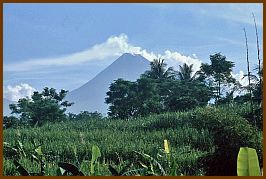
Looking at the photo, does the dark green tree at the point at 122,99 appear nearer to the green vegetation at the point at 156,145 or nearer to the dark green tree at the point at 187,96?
the dark green tree at the point at 187,96

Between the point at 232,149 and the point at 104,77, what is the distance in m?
61.2

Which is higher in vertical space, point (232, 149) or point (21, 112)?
point (21, 112)

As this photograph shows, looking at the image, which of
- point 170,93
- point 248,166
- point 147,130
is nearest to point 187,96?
point 170,93

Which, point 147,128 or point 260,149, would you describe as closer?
point 260,149

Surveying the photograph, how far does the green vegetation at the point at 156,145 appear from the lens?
4.35 metres

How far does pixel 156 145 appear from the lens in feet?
20.4

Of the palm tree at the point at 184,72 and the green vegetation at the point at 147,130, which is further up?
the palm tree at the point at 184,72

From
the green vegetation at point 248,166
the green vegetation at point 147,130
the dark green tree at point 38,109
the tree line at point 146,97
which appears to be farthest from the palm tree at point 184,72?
the green vegetation at point 248,166

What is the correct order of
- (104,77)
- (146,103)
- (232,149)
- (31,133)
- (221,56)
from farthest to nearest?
(104,77) → (221,56) → (146,103) → (31,133) → (232,149)

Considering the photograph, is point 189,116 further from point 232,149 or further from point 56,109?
point 56,109

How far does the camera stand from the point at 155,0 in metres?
1.68

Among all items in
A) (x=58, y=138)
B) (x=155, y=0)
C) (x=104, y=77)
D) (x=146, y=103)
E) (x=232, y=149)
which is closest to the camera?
(x=155, y=0)

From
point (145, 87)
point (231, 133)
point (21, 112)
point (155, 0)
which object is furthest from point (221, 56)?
point (155, 0)

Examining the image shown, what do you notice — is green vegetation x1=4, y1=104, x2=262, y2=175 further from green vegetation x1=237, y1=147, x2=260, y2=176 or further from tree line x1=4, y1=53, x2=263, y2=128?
tree line x1=4, y1=53, x2=263, y2=128
